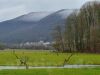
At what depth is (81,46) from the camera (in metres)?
119

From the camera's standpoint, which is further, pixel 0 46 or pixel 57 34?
pixel 0 46

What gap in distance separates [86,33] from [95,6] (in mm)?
8921

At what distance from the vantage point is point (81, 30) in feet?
398

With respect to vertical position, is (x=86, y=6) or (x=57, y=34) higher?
(x=86, y=6)

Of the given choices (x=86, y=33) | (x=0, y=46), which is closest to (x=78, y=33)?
(x=86, y=33)

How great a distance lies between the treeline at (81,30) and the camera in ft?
388

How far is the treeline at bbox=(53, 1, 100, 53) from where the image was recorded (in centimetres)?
11825

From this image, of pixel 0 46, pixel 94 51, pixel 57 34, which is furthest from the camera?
pixel 0 46

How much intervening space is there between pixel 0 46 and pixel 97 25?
7449cm

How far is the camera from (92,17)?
120812mm

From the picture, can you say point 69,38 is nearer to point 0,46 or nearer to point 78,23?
point 78,23

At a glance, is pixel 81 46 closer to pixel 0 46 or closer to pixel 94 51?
pixel 94 51

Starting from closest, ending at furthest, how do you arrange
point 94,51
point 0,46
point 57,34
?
point 94,51 < point 57,34 < point 0,46

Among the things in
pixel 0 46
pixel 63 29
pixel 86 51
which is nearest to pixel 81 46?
pixel 86 51
